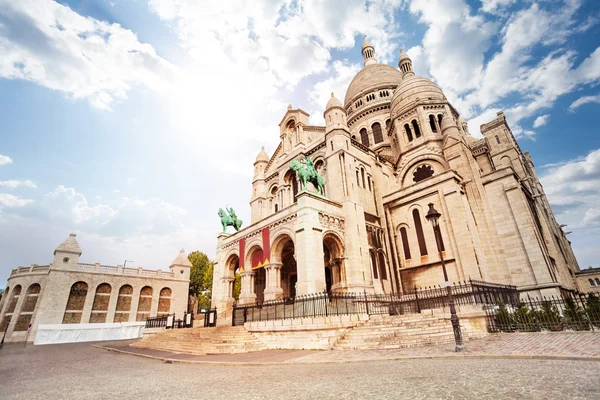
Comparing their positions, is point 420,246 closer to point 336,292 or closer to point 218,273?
point 336,292

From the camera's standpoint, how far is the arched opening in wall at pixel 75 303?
31.0 m

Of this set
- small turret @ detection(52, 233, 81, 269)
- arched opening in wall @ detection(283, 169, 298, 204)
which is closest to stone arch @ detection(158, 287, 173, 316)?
small turret @ detection(52, 233, 81, 269)

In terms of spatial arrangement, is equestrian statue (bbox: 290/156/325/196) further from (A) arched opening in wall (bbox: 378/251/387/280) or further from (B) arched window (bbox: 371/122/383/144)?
(B) arched window (bbox: 371/122/383/144)

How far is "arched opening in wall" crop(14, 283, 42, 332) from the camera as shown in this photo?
99.4 ft

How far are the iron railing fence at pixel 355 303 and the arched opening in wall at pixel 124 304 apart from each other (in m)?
25.1

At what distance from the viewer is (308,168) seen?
20.9 metres

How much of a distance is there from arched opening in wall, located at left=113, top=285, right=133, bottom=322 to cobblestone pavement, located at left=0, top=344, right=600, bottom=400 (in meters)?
29.9

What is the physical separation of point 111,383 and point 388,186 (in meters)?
24.8

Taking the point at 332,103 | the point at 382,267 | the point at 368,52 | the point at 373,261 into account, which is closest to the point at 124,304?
the point at 373,261

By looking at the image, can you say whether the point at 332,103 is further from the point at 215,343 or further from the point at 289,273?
the point at 215,343

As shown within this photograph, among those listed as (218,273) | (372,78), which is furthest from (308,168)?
(372,78)

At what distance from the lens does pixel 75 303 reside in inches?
1249

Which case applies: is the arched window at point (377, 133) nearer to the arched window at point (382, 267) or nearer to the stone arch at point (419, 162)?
the stone arch at point (419, 162)

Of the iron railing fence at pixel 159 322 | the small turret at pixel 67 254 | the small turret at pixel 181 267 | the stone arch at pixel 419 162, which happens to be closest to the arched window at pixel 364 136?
the stone arch at pixel 419 162
